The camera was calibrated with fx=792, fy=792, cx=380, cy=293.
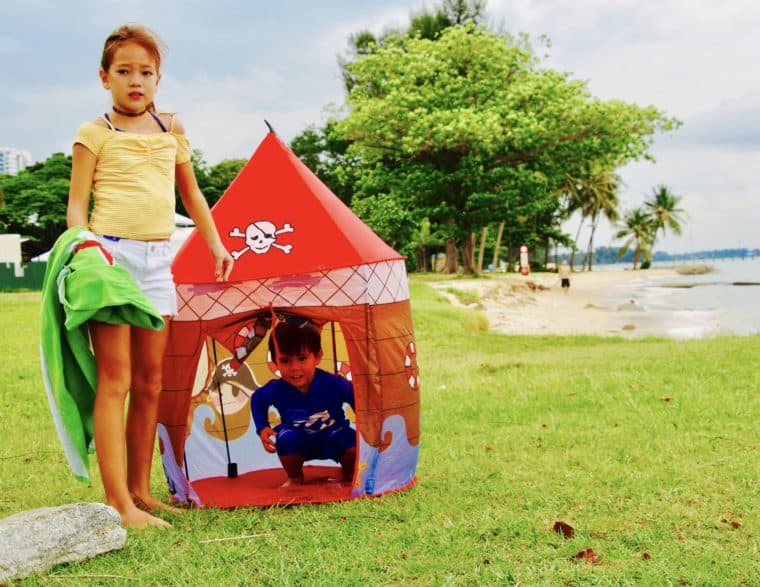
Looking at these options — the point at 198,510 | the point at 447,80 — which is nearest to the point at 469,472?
the point at 198,510

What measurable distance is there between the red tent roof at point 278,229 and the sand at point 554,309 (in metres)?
11.5

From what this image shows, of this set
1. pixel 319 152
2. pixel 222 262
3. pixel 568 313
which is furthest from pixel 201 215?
pixel 319 152

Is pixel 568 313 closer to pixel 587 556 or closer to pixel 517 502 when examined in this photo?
pixel 517 502

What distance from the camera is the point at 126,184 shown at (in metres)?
3.38

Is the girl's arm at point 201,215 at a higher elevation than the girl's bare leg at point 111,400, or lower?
higher

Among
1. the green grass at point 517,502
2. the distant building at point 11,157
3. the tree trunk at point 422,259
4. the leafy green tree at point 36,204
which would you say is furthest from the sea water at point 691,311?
the distant building at point 11,157

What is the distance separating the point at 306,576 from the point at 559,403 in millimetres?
4042

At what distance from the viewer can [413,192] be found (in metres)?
26.6

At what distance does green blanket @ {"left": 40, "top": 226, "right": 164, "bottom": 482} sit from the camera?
3.10m

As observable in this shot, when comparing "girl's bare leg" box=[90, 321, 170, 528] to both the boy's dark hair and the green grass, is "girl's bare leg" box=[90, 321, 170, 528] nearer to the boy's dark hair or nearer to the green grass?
the green grass

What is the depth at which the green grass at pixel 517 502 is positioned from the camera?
2.96 m

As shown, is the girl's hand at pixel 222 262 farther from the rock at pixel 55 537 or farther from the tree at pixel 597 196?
the tree at pixel 597 196

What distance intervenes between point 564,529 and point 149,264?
6.88ft

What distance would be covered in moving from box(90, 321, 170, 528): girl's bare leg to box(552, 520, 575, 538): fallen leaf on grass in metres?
1.80
